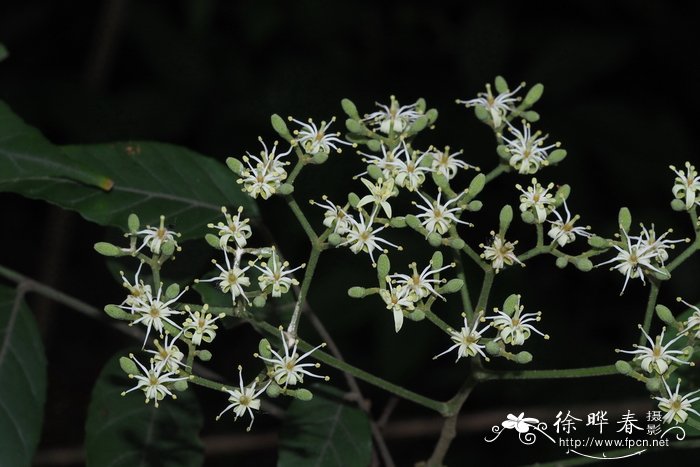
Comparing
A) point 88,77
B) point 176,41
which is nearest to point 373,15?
point 176,41

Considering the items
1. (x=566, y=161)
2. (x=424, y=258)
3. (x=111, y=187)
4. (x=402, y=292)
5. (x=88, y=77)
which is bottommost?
(x=402, y=292)

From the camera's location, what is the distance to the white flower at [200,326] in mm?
1852

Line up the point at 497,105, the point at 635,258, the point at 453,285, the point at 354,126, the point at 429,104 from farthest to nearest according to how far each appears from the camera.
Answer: the point at 429,104 → the point at 497,105 → the point at 354,126 → the point at 635,258 → the point at 453,285

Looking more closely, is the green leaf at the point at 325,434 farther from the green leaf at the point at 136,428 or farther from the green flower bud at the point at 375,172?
the green flower bud at the point at 375,172

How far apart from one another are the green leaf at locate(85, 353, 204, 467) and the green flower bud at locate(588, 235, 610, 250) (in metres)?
1.08

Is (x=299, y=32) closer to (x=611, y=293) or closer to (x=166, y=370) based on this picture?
(x=611, y=293)

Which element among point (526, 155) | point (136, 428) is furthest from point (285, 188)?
point (136, 428)

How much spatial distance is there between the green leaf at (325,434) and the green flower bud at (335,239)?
0.52 m

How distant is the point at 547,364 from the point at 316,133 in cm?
184

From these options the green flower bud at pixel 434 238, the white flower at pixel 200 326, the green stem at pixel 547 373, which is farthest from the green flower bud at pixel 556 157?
the white flower at pixel 200 326

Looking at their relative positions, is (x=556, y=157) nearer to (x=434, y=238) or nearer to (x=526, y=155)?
(x=526, y=155)

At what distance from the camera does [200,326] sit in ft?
6.14

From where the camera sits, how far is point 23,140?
7.07 ft

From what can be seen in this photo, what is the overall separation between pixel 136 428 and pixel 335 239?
0.75 meters
